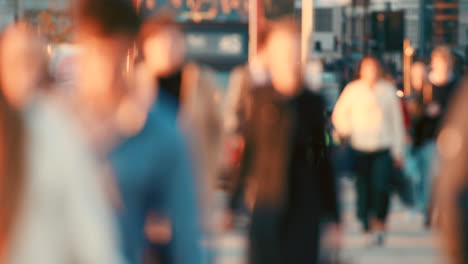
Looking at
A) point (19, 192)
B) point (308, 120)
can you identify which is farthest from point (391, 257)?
point (19, 192)

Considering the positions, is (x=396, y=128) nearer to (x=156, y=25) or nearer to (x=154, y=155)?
(x=156, y=25)

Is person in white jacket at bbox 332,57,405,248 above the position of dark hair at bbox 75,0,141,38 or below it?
below

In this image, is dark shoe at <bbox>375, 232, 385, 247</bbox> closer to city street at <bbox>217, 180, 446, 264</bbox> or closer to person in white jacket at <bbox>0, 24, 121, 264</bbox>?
city street at <bbox>217, 180, 446, 264</bbox>

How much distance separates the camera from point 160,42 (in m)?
6.18

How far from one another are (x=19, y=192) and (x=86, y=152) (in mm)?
158

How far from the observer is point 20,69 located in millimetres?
2912

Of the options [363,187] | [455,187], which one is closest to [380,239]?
[363,187]

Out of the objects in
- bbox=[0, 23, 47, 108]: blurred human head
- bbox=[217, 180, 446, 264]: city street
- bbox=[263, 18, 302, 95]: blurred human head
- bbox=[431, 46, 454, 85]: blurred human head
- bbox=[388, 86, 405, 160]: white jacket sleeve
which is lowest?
bbox=[217, 180, 446, 264]: city street

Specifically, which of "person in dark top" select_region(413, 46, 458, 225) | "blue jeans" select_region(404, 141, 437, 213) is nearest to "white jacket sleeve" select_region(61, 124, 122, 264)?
"person in dark top" select_region(413, 46, 458, 225)

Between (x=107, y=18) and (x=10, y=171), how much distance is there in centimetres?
50

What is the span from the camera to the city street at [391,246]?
10.2 meters

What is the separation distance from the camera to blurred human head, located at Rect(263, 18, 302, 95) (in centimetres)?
589

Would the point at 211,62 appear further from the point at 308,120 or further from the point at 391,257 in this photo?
the point at 308,120

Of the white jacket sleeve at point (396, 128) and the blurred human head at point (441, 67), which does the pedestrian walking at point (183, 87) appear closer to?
the white jacket sleeve at point (396, 128)
